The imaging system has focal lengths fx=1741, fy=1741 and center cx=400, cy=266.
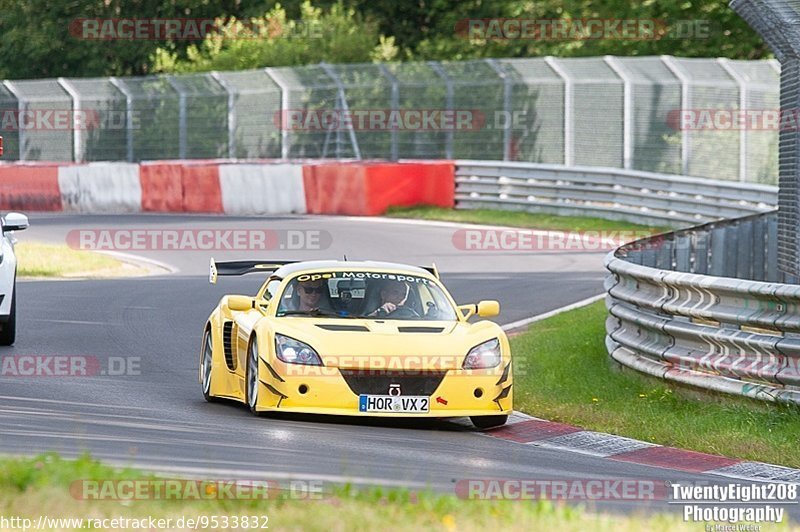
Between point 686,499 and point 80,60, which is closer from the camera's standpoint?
point 686,499

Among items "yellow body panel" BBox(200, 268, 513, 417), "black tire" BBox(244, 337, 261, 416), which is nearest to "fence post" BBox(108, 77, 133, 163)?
"black tire" BBox(244, 337, 261, 416)

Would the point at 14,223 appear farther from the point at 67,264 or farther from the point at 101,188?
the point at 101,188

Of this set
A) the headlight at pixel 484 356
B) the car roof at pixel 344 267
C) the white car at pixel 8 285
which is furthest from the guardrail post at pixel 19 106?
the headlight at pixel 484 356

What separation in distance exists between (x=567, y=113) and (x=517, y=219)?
2351mm

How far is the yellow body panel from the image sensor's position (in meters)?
11.8

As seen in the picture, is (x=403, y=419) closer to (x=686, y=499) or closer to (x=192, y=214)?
(x=686, y=499)

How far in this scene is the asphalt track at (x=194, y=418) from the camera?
950cm

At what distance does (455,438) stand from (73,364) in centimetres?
486

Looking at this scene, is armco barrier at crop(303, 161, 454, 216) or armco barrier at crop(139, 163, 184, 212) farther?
armco barrier at crop(139, 163, 184, 212)

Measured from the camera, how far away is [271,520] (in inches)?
277

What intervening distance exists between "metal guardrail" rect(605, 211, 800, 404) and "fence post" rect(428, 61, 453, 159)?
19.4m

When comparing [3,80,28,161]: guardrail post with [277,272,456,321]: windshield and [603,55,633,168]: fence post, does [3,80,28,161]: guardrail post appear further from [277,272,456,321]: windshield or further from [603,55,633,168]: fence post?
[277,272,456,321]: windshield

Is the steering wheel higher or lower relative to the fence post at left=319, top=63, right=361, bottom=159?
higher

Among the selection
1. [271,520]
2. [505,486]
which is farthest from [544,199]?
Result: [271,520]
